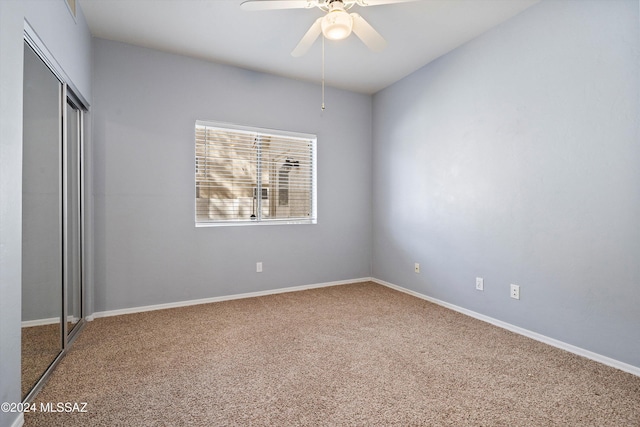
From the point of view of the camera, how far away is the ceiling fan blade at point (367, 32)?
2088 millimetres

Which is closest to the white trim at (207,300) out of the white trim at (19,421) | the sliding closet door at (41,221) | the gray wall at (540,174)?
the sliding closet door at (41,221)

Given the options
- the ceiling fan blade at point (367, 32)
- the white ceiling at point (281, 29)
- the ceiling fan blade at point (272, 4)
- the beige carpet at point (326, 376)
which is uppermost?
the white ceiling at point (281, 29)

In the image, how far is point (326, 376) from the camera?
2002 mm

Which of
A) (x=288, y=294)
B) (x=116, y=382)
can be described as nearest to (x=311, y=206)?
(x=288, y=294)

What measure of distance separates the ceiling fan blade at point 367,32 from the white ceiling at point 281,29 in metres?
0.55

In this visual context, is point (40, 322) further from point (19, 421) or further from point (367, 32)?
point (367, 32)

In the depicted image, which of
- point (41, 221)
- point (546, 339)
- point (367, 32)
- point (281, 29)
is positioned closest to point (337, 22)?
point (367, 32)

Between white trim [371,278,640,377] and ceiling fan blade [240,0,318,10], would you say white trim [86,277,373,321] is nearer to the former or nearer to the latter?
white trim [371,278,640,377]

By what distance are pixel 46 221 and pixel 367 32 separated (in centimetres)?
242

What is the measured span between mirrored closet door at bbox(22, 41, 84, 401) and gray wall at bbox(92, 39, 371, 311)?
20.3 inches

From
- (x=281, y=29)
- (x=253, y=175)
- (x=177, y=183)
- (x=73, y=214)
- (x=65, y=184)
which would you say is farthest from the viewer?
(x=253, y=175)

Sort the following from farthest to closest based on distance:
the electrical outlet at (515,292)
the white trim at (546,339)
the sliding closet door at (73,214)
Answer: the electrical outlet at (515,292) → the sliding closet door at (73,214) → the white trim at (546,339)

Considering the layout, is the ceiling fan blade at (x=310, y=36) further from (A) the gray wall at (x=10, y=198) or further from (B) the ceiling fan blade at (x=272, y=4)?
(A) the gray wall at (x=10, y=198)

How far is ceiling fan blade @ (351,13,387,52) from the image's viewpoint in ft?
6.85
